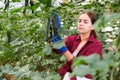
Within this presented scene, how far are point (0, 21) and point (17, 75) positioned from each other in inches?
57.5

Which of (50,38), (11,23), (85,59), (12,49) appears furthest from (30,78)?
(85,59)

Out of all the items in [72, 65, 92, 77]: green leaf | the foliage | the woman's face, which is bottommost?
the foliage

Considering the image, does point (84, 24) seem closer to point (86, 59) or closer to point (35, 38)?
point (35, 38)

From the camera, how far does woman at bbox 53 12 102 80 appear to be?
2117 millimetres

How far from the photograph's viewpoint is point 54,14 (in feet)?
6.19

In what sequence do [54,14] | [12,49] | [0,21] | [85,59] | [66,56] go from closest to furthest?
[85,59] < [54,14] < [66,56] < [12,49] < [0,21]

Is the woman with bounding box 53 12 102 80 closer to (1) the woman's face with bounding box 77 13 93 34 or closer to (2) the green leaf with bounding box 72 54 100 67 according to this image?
(1) the woman's face with bounding box 77 13 93 34

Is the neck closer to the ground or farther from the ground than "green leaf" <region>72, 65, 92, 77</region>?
closer to the ground

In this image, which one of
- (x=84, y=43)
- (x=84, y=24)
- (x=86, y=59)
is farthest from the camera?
(x=84, y=43)

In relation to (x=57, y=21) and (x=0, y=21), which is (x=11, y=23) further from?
(x=57, y=21)

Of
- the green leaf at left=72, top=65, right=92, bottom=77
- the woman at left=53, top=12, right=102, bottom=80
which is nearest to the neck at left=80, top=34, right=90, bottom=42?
the woman at left=53, top=12, right=102, bottom=80

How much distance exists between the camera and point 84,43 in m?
2.22

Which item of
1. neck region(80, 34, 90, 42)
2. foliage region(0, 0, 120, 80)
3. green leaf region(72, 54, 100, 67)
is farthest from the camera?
neck region(80, 34, 90, 42)

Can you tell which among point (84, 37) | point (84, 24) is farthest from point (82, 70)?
point (84, 37)
